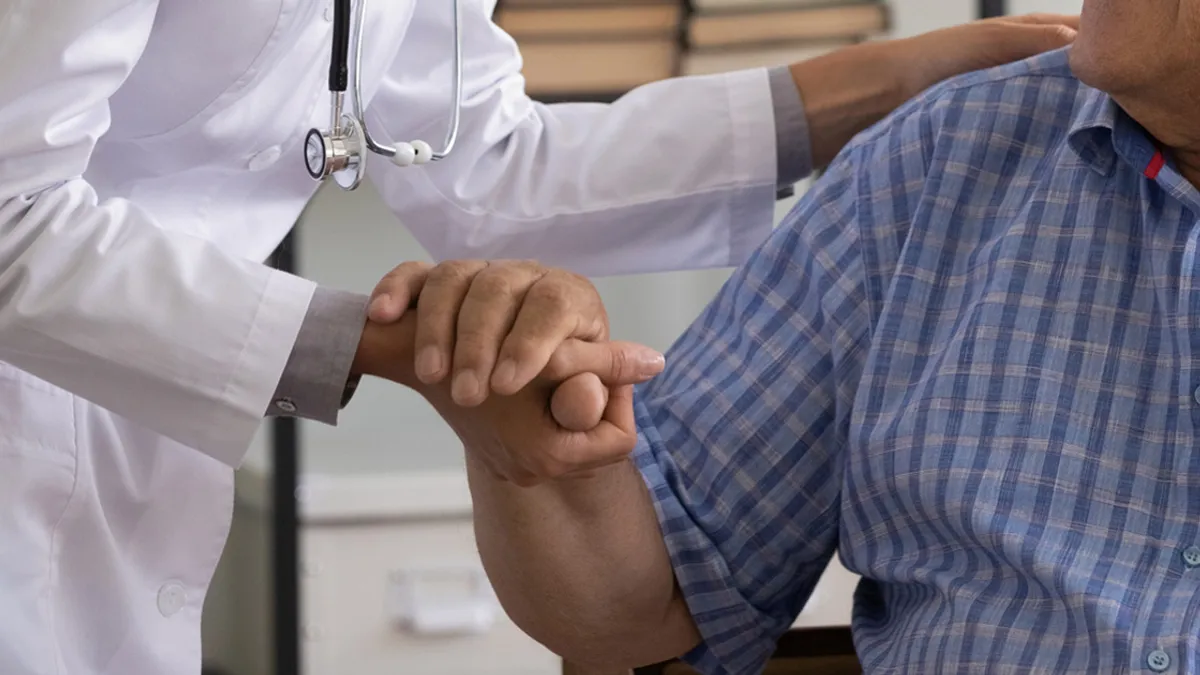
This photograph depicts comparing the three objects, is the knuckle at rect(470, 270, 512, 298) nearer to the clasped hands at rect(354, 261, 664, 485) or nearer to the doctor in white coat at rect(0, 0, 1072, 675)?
the clasped hands at rect(354, 261, 664, 485)

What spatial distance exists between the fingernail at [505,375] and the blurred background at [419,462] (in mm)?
1584

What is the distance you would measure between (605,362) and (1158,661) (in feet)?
1.46

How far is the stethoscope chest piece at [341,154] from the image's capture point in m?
1.09

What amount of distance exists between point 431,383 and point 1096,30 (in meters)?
0.56

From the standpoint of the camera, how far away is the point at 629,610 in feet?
4.09

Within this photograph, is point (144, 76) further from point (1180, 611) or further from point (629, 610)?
point (1180, 611)

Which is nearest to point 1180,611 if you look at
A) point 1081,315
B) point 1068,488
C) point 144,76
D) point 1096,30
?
point 1068,488

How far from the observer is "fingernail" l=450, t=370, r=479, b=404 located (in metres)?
0.91

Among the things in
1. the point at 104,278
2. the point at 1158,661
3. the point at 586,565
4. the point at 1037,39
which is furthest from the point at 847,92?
the point at 104,278

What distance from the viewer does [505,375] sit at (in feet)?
2.98

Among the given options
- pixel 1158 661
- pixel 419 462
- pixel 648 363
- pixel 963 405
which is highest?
pixel 648 363

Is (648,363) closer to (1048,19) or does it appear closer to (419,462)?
(1048,19)

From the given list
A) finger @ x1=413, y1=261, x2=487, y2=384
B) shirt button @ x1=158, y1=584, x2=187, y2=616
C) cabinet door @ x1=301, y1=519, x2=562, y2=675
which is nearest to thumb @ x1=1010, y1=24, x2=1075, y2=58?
finger @ x1=413, y1=261, x2=487, y2=384

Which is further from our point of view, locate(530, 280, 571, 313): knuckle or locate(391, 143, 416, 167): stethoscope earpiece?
locate(391, 143, 416, 167): stethoscope earpiece
